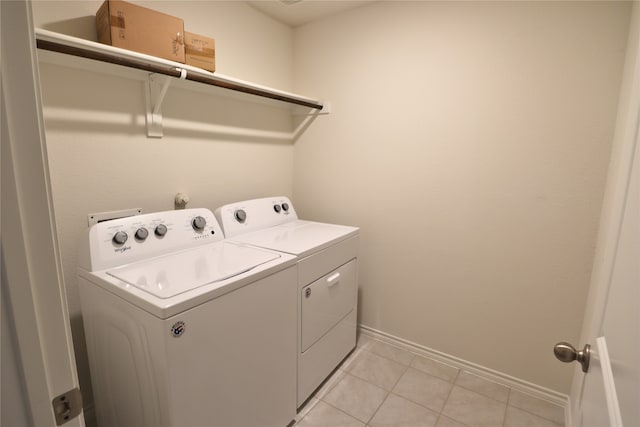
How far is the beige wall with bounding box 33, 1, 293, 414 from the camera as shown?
1338mm

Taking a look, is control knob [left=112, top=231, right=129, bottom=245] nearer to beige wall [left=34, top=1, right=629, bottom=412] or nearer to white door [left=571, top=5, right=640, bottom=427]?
beige wall [left=34, top=1, right=629, bottom=412]

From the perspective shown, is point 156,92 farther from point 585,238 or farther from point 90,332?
point 585,238

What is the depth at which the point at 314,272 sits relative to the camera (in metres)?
1.60

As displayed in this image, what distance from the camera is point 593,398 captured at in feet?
2.11

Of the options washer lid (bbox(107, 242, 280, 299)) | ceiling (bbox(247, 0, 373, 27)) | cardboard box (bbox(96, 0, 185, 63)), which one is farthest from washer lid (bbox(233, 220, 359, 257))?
ceiling (bbox(247, 0, 373, 27))

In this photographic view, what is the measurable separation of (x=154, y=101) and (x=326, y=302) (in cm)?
140

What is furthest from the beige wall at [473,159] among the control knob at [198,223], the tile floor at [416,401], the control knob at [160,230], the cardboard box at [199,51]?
the control knob at [160,230]

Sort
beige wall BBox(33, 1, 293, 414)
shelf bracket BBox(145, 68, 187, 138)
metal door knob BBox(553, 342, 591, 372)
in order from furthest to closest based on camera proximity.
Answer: shelf bracket BBox(145, 68, 187, 138), beige wall BBox(33, 1, 293, 414), metal door knob BBox(553, 342, 591, 372)

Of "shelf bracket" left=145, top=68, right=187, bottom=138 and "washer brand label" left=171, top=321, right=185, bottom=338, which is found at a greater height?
"shelf bracket" left=145, top=68, right=187, bottom=138

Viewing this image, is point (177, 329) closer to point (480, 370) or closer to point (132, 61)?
point (132, 61)

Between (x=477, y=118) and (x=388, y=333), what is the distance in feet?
5.07

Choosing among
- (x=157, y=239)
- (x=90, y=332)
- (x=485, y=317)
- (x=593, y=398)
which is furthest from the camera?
(x=485, y=317)

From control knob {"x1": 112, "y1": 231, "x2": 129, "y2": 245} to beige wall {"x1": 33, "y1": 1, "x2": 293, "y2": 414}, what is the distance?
0.93ft

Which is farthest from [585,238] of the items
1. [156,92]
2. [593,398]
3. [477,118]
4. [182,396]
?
[156,92]
